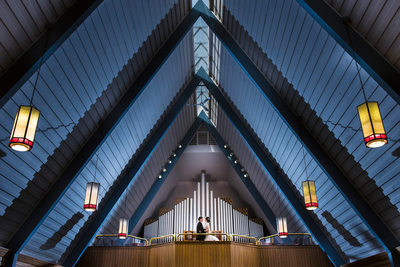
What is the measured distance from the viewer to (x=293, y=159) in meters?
10.2

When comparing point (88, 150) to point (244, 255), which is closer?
point (88, 150)

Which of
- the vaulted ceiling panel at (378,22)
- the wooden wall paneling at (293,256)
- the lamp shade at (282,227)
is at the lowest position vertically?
the wooden wall paneling at (293,256)

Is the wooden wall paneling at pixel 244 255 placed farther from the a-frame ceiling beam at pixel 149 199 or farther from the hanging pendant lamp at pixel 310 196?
the hanging pendant lamp at pixel 310 196

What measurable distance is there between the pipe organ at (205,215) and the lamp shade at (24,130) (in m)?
11.6

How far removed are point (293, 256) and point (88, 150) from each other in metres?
8.06

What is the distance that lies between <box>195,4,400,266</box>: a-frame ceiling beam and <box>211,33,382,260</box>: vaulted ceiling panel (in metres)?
0.84

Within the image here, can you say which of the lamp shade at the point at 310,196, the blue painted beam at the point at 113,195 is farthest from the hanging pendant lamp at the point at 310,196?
the blue painted beam at the point at 113,195

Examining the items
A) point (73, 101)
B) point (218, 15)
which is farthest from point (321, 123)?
point (73, 101)

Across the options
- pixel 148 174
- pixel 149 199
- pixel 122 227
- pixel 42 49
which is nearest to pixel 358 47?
pixel 42 49

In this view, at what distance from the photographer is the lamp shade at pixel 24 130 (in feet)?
13.8

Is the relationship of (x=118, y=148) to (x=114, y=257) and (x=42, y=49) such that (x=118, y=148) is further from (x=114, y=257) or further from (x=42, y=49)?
(x=42, y=49)

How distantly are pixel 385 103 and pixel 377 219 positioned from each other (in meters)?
3.14

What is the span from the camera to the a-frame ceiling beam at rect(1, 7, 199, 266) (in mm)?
7762

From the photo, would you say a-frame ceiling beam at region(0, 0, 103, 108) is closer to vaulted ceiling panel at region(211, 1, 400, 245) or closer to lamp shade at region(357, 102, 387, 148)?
vaulted ceiling panel at region(211, 1, 400, 245)
